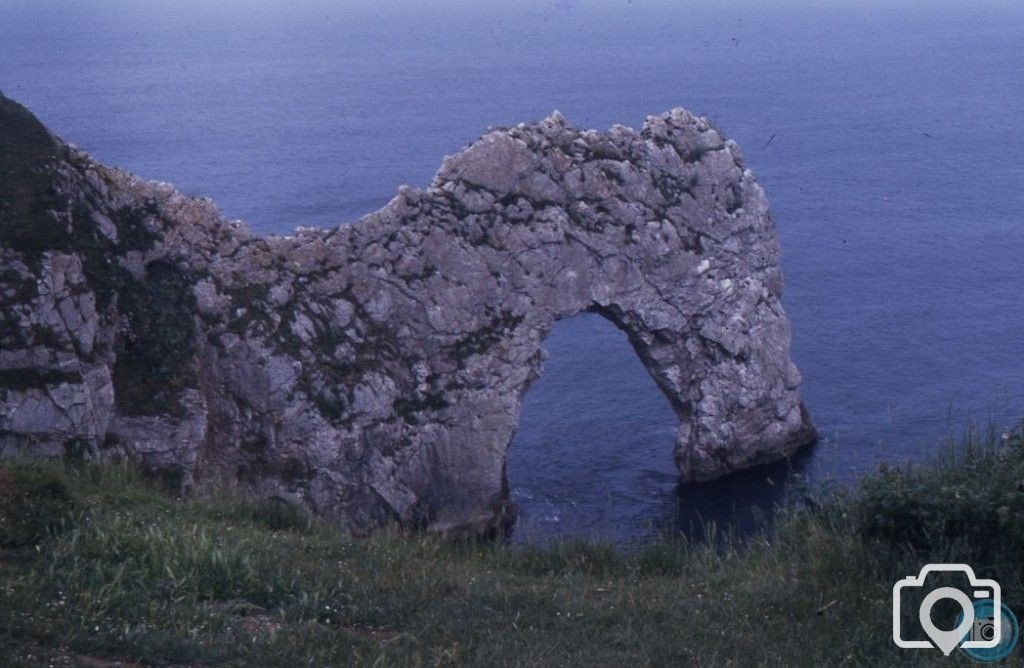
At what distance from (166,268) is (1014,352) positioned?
26110mm

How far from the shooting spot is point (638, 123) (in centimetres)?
6875

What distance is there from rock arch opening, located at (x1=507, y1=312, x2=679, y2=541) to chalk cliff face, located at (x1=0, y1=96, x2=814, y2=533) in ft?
4.35

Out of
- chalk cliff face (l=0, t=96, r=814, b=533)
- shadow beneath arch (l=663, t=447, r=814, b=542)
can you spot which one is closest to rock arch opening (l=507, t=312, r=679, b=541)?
shadow beneath arch (l=663, t=447, r=814, b=542)

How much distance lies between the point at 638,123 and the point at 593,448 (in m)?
41.6

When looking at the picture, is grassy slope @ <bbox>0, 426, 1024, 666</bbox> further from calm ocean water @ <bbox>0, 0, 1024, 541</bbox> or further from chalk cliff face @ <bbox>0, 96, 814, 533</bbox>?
chalk cliff face @ <bbox>0, 96, 814, 533</bbox>

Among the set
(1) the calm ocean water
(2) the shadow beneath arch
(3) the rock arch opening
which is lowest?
(2) the shadow beneath arch

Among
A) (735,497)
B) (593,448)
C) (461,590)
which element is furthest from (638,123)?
(461,590)

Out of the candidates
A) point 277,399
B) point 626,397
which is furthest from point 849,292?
point 277,399

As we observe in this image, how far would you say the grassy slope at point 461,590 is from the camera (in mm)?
7723

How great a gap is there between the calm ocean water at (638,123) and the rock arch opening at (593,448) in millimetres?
89

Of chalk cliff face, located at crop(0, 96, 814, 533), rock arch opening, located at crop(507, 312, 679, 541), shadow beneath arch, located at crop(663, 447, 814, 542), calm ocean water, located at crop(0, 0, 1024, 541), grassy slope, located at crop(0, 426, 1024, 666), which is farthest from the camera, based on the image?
calm ocean water, located at crop(0, 0, 1024, 541)

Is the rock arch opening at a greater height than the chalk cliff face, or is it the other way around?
the chalk cliff face

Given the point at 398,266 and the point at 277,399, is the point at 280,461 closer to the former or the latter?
the point at 277,399

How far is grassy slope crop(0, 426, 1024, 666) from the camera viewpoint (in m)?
7.72
